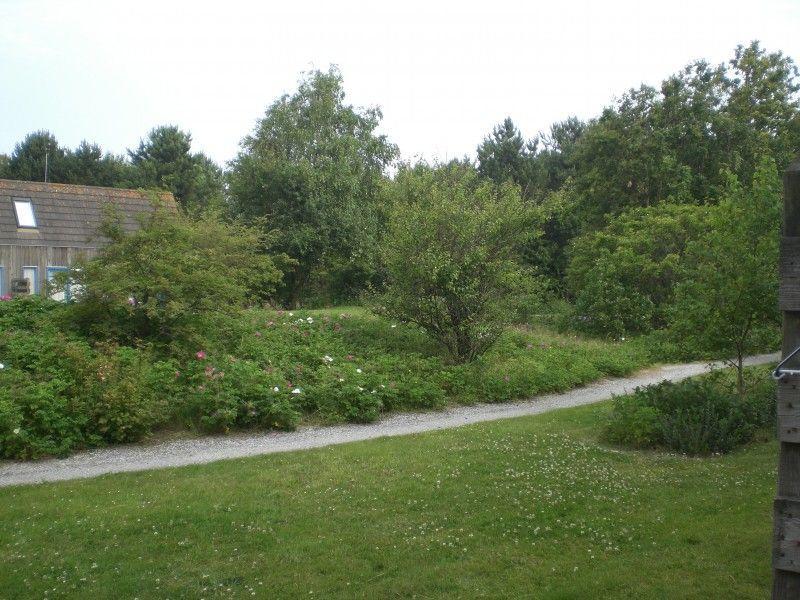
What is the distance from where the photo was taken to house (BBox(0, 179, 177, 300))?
2392cm

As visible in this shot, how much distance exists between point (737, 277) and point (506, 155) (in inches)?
1331

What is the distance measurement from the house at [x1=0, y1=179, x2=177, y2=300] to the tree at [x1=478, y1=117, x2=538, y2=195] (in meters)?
22.4

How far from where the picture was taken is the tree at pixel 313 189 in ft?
91.9

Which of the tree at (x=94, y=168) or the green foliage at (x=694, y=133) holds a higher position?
the tree at (x=94, y=168)

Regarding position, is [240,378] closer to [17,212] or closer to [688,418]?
[688,418]

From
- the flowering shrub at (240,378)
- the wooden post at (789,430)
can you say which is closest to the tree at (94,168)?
the flowering shrub at (240,378)

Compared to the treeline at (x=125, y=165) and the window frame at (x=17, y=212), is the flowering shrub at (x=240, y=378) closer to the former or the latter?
the window frame at (x=17, y=212)

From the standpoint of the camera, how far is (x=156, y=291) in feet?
44.2

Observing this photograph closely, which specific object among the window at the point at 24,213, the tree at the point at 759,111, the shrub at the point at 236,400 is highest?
the tree at the point at 759,111

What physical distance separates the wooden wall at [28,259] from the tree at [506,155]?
23944mm

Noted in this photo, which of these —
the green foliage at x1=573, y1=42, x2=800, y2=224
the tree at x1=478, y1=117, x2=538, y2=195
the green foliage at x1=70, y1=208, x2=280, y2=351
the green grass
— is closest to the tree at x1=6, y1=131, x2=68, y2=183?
the tree at x1=478, y1=117, x2=538, y2=195

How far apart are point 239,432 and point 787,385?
30.7 feet

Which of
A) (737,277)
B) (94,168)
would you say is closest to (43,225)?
(737,277)

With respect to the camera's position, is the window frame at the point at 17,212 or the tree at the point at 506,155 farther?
the tree at the point at 506,155
